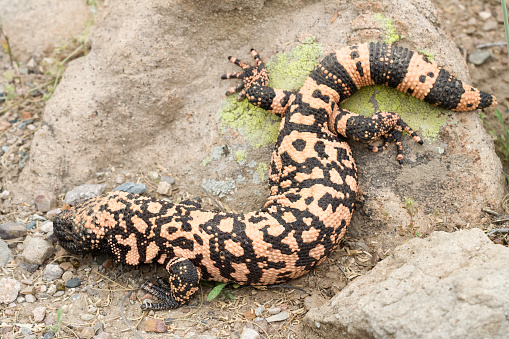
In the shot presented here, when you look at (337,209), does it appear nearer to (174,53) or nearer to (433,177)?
(433,177)

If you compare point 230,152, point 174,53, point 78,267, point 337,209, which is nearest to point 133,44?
point 174,53

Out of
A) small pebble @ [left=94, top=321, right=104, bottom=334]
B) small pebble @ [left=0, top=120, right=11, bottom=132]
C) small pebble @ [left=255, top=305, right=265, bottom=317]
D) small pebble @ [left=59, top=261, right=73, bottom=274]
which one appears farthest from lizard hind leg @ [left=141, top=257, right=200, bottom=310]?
small pebble @ [left=0, top=120, right=11, bottom=132]

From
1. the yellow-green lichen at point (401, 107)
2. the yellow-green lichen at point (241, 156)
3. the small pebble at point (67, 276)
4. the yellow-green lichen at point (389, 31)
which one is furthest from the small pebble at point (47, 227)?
the yellow-green lichen at point (389, 31)

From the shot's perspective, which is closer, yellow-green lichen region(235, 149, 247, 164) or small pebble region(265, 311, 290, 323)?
small pebble region(265, 311, 290, 323)

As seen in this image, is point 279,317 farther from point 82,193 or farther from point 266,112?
point 82,193

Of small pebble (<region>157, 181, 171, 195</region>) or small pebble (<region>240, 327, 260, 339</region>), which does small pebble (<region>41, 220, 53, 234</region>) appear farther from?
small pebble (<region>240, 327, 260, 339</region>)

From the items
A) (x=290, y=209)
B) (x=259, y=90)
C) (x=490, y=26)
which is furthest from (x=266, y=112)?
(x=490, y=26)
